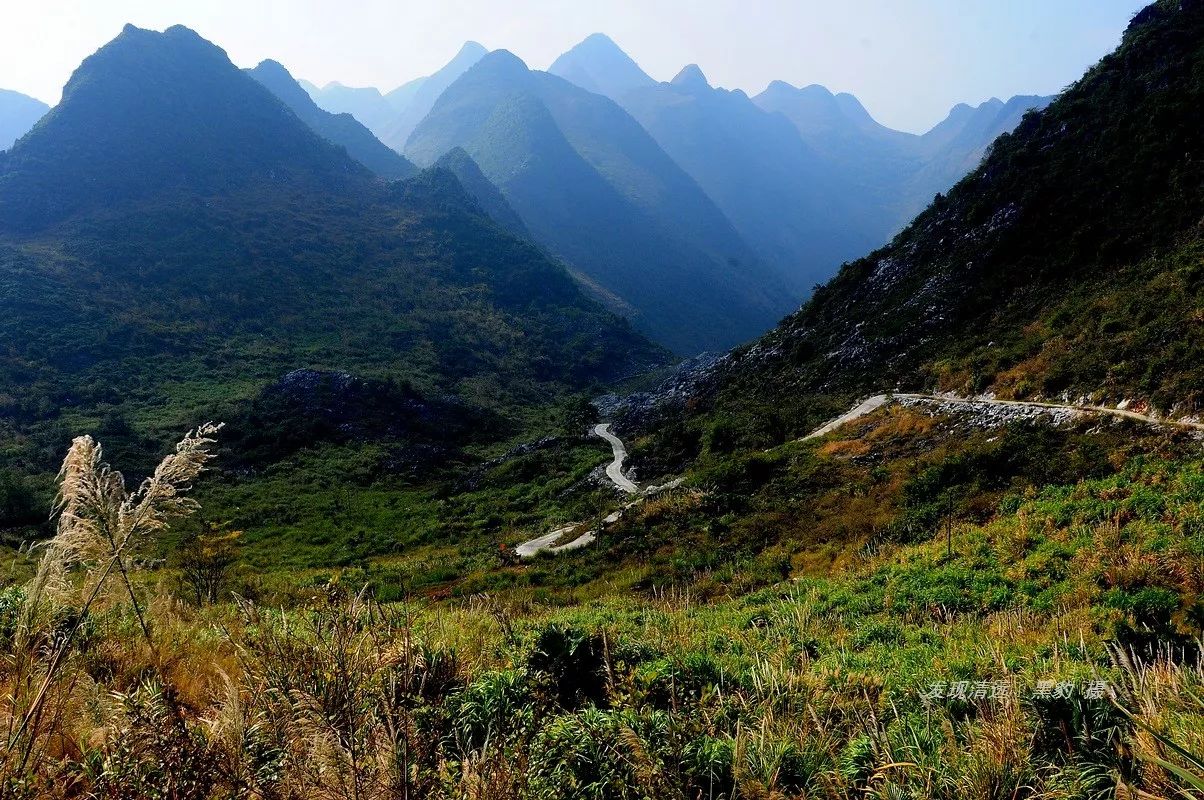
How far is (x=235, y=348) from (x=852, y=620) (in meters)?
94.2

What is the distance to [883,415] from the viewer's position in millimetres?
29359

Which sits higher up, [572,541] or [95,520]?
[95,520]

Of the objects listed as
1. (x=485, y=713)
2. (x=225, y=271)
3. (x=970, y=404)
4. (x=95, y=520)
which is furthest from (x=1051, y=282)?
(x=225, y=271)

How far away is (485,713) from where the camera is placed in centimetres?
429

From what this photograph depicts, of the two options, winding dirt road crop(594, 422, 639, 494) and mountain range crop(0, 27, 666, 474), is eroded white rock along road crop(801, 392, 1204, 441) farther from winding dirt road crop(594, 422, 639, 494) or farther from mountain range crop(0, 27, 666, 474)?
mountain range crop(0, 27, 666, 474)

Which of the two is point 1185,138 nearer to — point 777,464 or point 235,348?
point 777,464

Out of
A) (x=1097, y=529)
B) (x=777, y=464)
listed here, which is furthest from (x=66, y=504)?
(x=777, y=464)

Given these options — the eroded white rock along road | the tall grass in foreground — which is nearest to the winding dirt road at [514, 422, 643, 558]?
the eroded white rock along road

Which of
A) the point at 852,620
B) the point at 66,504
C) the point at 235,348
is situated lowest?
the point at 852,620

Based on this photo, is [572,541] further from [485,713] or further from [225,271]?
[225,271]

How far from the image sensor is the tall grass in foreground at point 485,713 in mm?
2959

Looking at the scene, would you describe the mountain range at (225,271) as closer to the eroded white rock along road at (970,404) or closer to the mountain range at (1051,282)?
the mountain range at (1051,282)

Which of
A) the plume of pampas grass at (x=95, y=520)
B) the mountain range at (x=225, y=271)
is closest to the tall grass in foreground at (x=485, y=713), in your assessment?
the plume of pampas grass at (x=95, y=520)

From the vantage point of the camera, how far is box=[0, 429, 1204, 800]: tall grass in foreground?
2.96 meters
